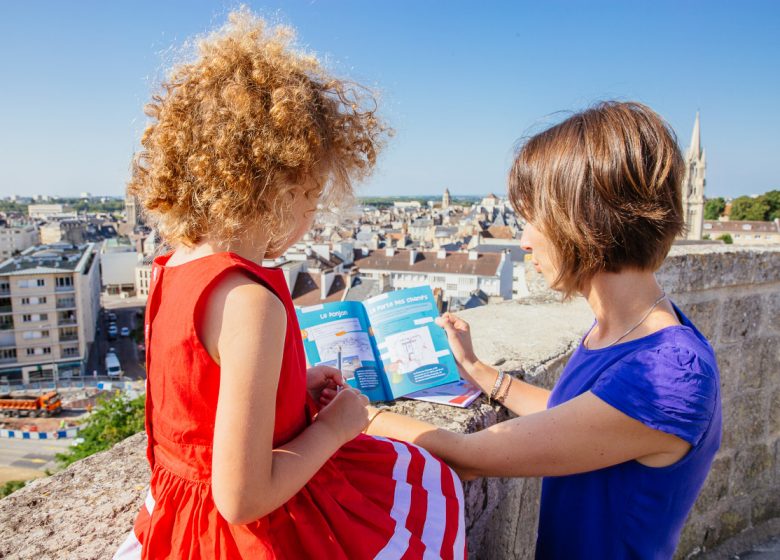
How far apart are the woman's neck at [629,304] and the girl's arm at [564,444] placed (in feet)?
0.71

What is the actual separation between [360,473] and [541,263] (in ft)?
1.99

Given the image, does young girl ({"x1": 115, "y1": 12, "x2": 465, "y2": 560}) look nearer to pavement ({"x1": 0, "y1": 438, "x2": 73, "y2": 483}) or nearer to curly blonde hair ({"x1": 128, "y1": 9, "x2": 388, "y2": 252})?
curly blonde hair ({"x1": 128, "y1": 9, "x2": 388, "y2": 252})

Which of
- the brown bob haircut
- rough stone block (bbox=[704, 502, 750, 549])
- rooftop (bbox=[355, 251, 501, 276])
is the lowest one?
rooftop (bbox=[355, 251, 501, 276])

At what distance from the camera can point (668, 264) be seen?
7.99 ft

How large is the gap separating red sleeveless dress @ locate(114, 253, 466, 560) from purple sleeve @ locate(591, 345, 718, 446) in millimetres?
389

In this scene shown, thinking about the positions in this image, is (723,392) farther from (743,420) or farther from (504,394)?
(504,394)

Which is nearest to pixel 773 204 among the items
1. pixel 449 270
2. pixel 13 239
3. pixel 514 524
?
pixel 449 270

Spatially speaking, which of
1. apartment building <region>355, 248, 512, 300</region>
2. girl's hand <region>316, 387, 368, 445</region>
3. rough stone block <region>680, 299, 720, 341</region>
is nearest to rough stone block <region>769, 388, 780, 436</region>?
rough stone block <region>680, 299, 720, 341</region>

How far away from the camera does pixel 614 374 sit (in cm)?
106

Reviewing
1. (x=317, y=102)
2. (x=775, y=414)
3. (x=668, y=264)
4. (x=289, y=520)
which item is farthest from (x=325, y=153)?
(x=775, y=414)

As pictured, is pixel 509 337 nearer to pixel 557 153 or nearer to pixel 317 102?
pixel 557 153

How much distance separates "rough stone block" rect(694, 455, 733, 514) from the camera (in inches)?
102

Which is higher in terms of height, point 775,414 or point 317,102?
point 317,102

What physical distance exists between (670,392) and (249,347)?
74 centimetres
